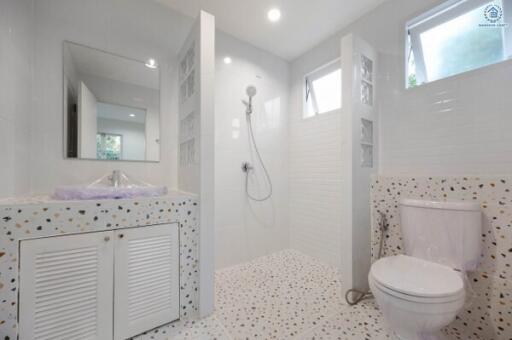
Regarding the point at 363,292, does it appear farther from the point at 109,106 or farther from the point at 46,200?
the point at 109,106

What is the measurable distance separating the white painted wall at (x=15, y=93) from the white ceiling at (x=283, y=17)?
3.39 ft

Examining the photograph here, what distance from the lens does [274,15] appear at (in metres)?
1.95

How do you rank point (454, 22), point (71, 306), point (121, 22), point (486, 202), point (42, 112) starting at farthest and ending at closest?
point (121, 22), point (454, 22), point (42, 112), point (486, 202), point (71, 306)

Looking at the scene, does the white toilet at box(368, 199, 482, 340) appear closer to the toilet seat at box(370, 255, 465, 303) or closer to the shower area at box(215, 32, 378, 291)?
the toilet seat at box(370, 255, 465, 303)

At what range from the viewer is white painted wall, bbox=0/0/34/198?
3.73ft

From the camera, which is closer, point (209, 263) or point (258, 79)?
Answer: point (209, 263)

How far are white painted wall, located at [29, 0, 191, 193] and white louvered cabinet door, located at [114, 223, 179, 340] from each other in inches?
25.6

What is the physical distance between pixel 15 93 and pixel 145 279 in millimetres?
1356

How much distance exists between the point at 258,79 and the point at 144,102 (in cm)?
128

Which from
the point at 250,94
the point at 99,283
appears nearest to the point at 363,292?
the point at 99,283

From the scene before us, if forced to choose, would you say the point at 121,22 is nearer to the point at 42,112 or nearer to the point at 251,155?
the point at 42,112

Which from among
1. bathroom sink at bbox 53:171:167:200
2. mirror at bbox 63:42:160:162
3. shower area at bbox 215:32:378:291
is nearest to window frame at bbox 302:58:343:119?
shower area at bbox 215:32:378:291

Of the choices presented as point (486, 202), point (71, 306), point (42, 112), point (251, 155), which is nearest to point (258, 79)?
point (251, 155)

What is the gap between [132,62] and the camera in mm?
1734
